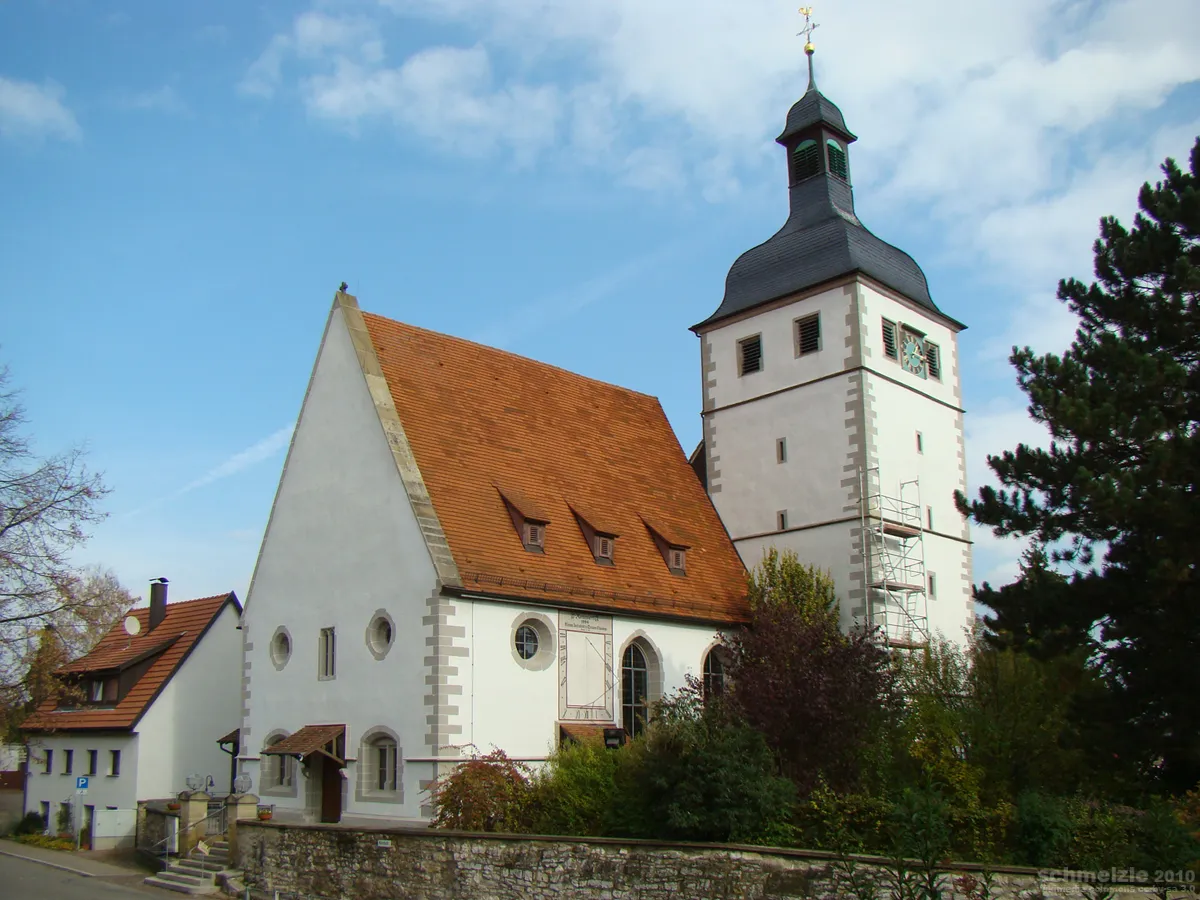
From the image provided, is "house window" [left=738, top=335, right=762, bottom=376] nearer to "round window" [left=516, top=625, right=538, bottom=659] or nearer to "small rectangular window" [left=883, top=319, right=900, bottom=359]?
"small rectangular window" [left=883, top=319, right=900, bottom=359]

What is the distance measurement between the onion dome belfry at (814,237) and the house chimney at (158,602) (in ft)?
52.6

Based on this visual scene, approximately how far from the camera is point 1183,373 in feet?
49.4

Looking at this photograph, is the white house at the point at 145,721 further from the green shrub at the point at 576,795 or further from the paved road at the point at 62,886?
the green shrub at the point at 576,795

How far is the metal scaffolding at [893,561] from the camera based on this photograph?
24000 millimetres

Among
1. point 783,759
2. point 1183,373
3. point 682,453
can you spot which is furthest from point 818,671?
point 682,453

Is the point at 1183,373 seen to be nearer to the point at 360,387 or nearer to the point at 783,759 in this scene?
the point at 783,759

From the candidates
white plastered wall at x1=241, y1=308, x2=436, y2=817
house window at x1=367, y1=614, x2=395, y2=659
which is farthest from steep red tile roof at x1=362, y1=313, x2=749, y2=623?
house window at x1=367, y1=614, x2=395, y2=659

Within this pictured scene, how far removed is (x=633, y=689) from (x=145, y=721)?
12.3m

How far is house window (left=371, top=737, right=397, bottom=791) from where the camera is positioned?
19.4 meters

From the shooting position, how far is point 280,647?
22672mm

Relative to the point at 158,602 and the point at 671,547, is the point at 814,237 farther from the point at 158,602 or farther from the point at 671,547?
the point at 158,602

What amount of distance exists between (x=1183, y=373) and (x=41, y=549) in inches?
675

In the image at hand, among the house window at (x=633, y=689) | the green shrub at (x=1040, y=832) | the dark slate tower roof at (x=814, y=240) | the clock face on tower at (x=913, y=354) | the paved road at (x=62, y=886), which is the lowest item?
the paved road at (x=62, y=886)

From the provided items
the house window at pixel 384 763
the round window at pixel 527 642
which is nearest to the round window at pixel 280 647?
the house window at pixel 384 763
